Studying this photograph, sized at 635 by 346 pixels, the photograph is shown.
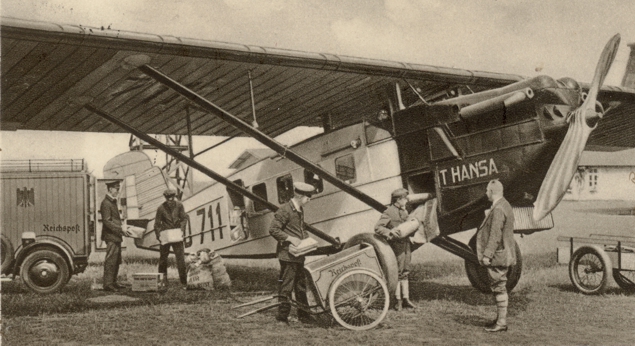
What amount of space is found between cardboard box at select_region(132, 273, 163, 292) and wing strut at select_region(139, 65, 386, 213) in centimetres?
317

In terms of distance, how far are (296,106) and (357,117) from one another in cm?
147

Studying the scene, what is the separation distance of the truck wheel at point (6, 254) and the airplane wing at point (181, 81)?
2.06 m

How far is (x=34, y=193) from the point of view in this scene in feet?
36.5

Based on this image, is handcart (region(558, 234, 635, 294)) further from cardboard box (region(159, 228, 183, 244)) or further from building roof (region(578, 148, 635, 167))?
building roof (region(578, 148, 635, 167))

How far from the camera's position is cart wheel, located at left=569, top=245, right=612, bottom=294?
920 cm

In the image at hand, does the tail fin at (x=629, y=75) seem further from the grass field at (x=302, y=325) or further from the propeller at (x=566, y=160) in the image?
the propeller at (x=566, y=160)

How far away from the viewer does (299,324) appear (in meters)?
7.10

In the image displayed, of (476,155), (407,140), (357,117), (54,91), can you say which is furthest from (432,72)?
(54,91)

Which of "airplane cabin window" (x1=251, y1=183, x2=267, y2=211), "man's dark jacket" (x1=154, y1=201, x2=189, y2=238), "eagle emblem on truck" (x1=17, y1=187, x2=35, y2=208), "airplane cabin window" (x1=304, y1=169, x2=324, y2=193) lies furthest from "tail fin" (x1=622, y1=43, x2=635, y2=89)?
"eagle emblem on truck" (x1=17, y1=187, x2=35, y2=208)

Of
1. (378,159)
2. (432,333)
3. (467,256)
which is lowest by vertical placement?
(432,333)

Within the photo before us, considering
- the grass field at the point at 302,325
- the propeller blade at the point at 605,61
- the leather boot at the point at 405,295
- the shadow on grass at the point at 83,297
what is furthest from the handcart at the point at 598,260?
the shadow on grass at the point at 83,297

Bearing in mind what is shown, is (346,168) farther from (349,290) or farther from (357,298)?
(357,298)

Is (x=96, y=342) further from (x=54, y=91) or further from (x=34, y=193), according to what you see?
(x=34, y=193)

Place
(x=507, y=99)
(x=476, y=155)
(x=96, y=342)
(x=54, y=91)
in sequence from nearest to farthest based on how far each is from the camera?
(x=96, y=342)
(x=507, y=99)
(x=476, y=155)
(x=54, y=91)
